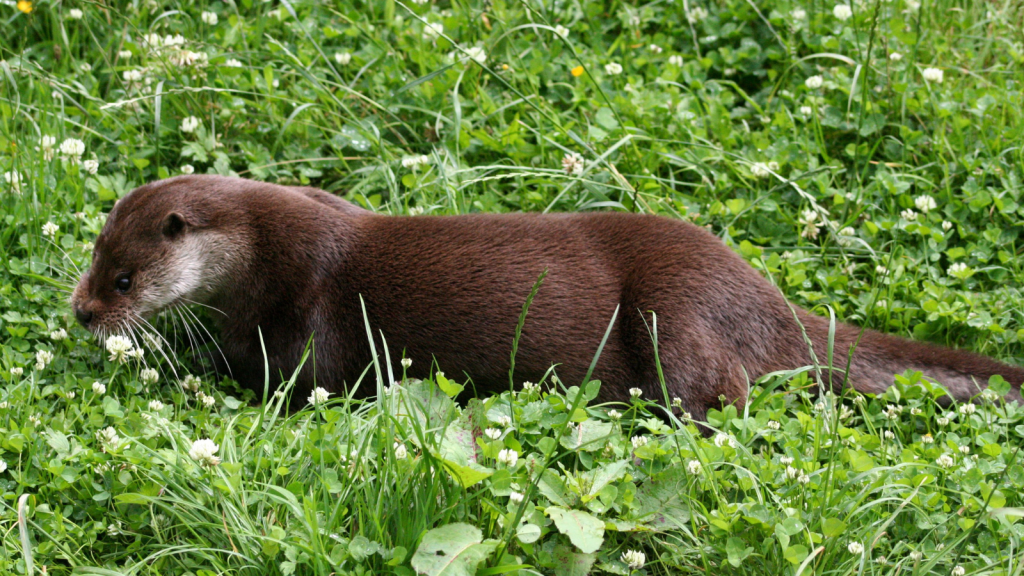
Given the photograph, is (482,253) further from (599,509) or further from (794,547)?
(794,547)

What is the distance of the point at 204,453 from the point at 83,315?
97 cm

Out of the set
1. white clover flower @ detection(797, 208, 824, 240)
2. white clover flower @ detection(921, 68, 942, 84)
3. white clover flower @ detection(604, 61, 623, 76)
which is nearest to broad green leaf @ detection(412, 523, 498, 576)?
white clover flower @ detection(797, 208, 824, 240)

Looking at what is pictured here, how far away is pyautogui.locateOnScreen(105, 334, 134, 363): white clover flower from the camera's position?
102 inches

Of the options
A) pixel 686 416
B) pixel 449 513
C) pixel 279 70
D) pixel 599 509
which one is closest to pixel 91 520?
pixel 449 513

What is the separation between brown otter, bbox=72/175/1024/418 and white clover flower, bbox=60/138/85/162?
54 centimetres

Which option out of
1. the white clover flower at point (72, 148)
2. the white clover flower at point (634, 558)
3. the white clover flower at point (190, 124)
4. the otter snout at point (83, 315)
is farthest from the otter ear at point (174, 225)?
the white clover flower at point (634, 558)

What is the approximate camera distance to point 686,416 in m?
2.36

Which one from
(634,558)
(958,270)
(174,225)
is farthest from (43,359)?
(958,270)

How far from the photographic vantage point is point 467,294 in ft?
9.12

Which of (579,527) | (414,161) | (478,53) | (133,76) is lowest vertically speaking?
(579,527)

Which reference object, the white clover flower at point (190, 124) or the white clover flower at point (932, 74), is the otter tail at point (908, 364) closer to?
the white clover flower at point (932, 74)

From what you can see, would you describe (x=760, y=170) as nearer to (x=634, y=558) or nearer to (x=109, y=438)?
(x=634, y=558)

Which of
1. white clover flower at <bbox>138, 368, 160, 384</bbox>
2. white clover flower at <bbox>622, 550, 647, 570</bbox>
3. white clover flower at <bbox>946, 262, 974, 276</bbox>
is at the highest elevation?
white clover flower at <bbox>946, 262, 974, 276</bbox>

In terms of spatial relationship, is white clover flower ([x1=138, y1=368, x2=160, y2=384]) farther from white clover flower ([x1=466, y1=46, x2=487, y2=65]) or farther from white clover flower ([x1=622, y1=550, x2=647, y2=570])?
white clover flower ([x1=466, y1=46, x2=487, y2=65])
